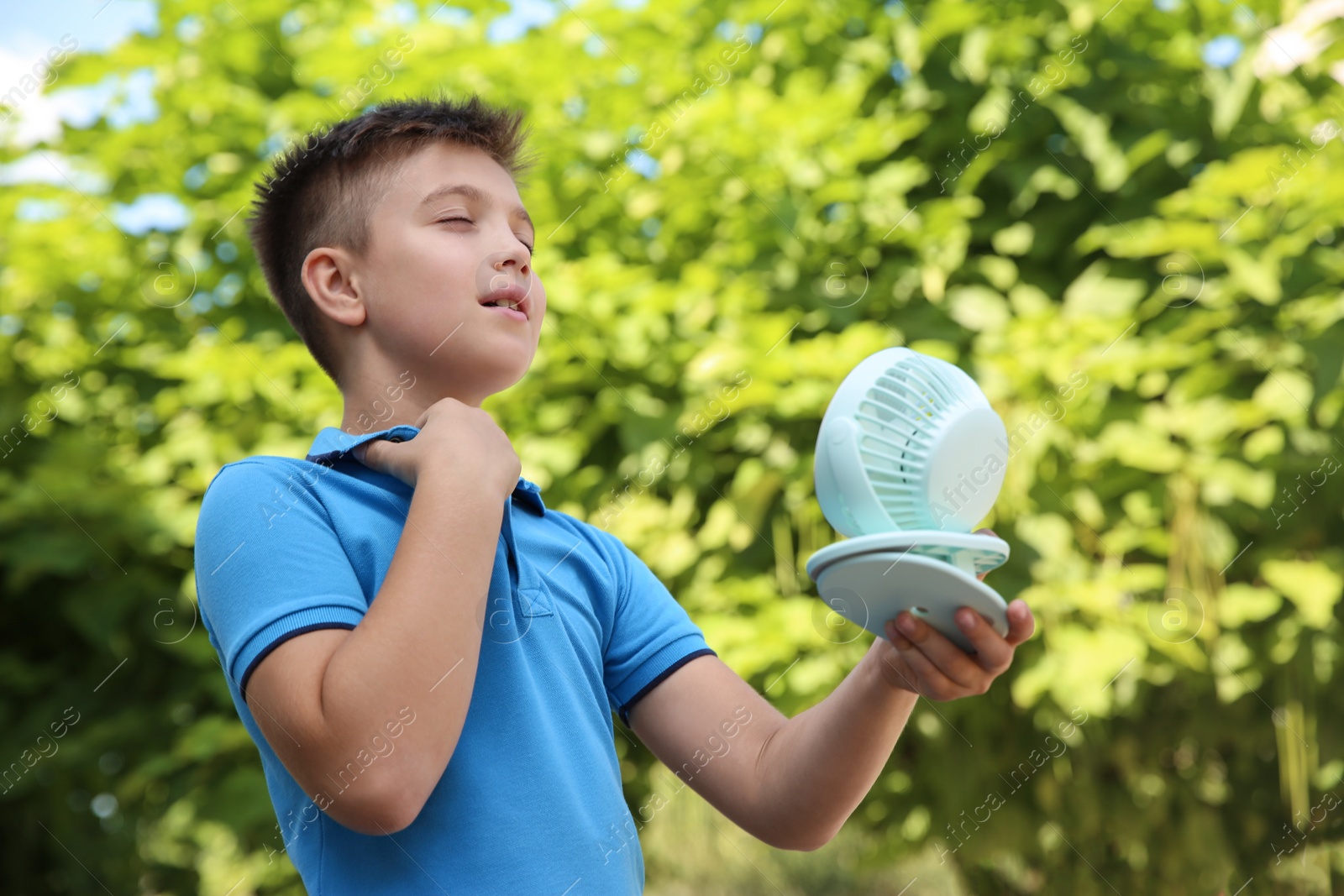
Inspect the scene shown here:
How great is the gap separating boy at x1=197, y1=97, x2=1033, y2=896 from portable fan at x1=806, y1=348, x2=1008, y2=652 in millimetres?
27

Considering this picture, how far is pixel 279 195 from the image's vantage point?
87 centimetres

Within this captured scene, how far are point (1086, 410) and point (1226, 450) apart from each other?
0.19 metres

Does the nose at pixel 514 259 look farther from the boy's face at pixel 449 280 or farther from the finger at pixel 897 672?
the finger at pixel 897 672

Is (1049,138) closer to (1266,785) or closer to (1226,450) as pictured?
(1226,450)

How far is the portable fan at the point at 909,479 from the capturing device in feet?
1.89

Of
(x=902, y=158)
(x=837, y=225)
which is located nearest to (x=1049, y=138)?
(x=902, y=158)

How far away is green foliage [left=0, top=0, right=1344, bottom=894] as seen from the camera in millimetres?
1418

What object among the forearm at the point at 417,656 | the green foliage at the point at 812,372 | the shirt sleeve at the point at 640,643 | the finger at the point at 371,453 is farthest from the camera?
the green foliage at the point at 812,372

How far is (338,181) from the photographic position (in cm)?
81

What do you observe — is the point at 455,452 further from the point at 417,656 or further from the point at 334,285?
the point at 334,285

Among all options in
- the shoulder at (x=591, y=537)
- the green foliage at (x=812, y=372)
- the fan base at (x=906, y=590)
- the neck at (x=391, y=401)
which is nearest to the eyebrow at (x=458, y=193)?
the neck at (x=391, y=401)

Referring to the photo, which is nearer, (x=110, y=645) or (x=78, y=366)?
(x=110, y=645)

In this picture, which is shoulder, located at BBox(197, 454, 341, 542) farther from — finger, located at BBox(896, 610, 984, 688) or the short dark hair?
finger, located at BBox(896, 610, 984, 688)

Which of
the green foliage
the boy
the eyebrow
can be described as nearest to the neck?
the boy
